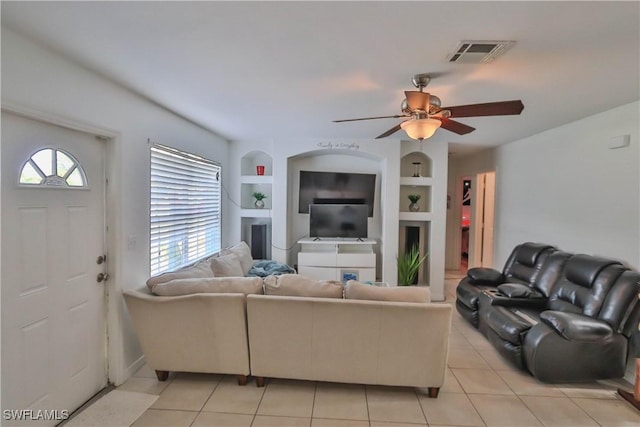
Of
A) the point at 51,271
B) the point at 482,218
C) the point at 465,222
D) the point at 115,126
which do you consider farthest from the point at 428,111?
the point at 465,222

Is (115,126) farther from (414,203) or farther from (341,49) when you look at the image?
(414,203)

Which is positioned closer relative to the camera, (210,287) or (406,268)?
(210,287)

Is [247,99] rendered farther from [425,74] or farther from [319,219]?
[319,219]

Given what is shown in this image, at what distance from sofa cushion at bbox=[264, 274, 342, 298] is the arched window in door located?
5.20 feet

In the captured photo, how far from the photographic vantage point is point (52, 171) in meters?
2.12

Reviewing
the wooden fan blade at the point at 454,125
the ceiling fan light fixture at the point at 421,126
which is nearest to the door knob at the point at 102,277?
the ceiling fan light fixture at the point at 421,126

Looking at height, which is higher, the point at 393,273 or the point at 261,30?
the point at 261,30

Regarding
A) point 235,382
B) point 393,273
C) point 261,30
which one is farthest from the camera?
point 393,273

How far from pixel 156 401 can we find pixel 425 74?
10.3ft

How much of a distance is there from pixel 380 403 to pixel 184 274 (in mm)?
1975

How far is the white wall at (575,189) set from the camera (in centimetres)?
305

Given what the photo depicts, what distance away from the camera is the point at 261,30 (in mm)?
1741

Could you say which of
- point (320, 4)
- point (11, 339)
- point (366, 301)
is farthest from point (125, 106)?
point (366, 301)

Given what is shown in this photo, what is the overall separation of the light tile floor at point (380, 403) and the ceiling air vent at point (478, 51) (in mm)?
2460
